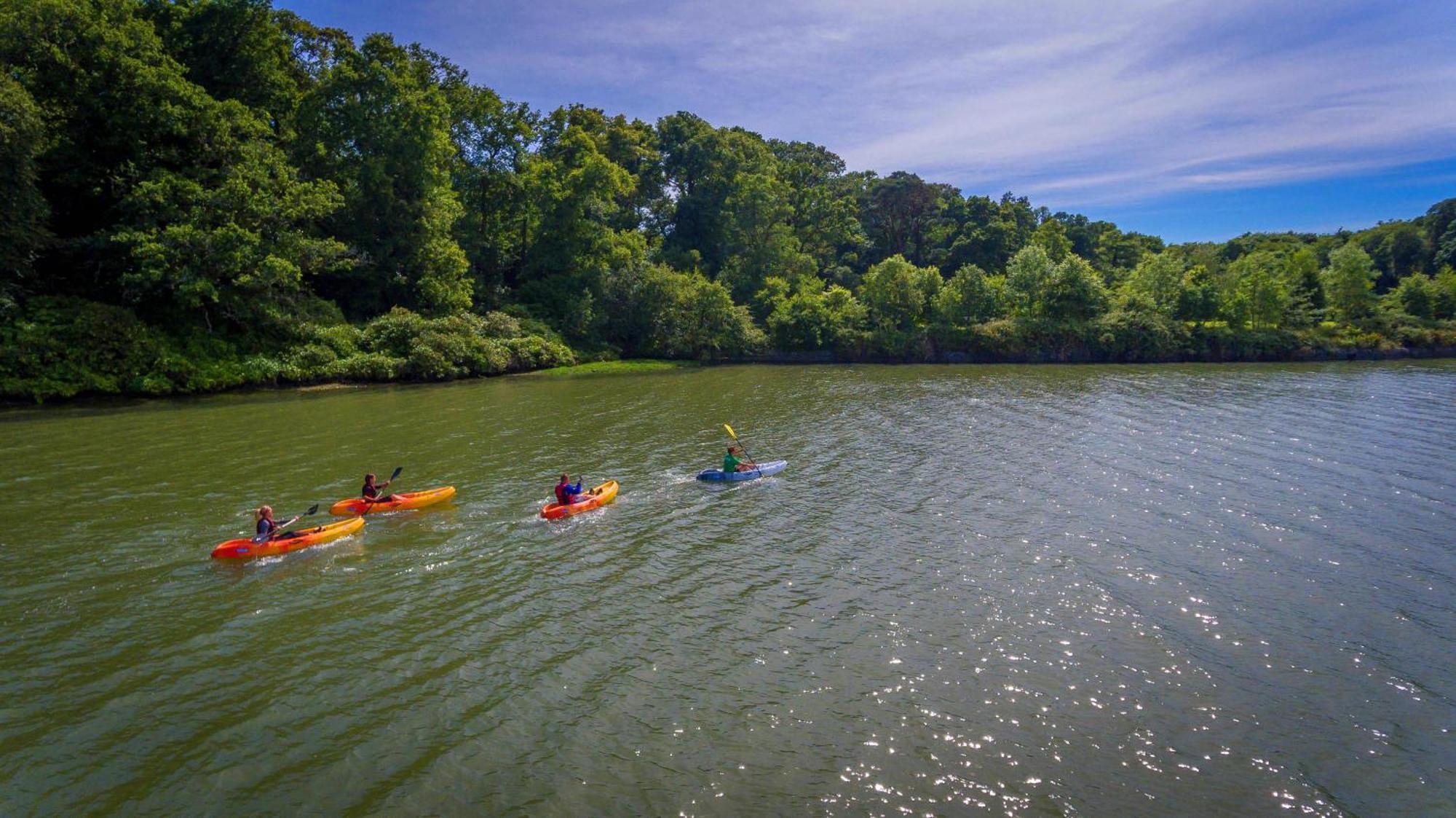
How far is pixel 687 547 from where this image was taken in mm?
18219

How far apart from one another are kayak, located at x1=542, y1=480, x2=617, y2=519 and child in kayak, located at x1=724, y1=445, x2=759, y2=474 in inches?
151

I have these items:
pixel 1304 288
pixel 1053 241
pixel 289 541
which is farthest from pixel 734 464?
pixel 1304 288

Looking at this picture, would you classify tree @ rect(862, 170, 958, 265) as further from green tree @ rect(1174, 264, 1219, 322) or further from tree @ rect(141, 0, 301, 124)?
tree @ rect(141, 0, 301, 124)

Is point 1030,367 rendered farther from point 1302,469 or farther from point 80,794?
point 80,794

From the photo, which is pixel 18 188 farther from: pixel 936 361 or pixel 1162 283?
pixel 1162 283

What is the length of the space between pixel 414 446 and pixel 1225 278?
266 ft

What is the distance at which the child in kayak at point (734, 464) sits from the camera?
24.3 metres

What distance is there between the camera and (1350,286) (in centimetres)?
7338

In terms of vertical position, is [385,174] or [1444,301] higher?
[385,174]

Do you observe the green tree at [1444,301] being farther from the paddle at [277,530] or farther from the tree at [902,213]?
the paddle at [277,530]

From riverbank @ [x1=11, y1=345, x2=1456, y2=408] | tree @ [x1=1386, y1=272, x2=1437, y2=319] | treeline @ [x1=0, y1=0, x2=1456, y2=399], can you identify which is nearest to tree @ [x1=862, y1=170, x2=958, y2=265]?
treeline @ [x1=0, y1=0, x2=1456, y2=399]

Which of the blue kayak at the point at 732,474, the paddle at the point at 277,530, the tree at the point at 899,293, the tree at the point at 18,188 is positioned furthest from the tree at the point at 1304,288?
the tree at the point at 18,188

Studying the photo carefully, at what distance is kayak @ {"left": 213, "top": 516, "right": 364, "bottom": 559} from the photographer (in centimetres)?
1695

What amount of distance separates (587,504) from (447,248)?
42.1 metres
